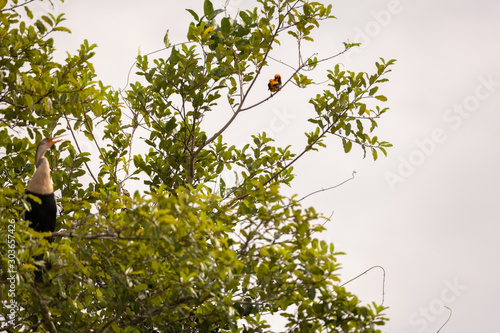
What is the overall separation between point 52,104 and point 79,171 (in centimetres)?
138

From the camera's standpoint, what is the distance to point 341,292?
16.4ft

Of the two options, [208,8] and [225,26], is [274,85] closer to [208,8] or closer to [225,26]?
[225,26]

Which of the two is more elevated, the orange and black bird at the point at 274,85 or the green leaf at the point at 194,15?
the green leaf at the point at 194,15

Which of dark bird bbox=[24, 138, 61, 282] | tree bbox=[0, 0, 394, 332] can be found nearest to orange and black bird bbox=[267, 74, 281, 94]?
tree bbox=[0, 0, 394, 332]

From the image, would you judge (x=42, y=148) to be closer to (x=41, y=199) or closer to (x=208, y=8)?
(x=41, y=199)

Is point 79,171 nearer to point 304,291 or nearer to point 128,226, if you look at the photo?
point 128,226

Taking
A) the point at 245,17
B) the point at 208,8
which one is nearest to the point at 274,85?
the point at 245,17

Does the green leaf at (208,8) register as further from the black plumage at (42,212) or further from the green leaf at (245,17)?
the black plumage at (42,212)

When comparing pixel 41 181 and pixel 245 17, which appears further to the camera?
pixel 245 17

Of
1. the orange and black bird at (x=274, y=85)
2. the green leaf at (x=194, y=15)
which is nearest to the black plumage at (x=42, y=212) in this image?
the green leaf at (x=194, y=15)

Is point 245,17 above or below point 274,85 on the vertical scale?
above

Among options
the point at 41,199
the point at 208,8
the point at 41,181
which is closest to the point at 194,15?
the point at 208,8

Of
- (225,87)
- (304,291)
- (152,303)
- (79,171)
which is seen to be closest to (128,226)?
(152,303)

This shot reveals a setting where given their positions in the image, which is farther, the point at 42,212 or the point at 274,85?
the point at 274,85
